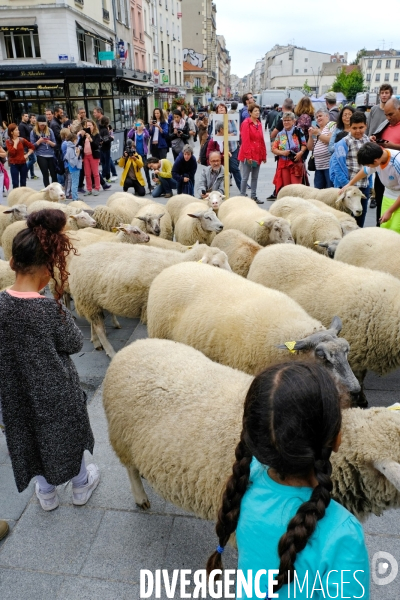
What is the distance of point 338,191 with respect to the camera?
21.7 ft

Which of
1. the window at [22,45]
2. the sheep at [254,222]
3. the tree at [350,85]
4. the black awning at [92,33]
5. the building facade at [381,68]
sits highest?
the building facade at [381,68]

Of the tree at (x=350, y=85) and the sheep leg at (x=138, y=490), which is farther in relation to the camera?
the tree at (x=350, y=85)

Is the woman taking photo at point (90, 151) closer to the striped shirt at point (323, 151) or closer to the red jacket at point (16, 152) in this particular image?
the red jacket at point (16, 152)

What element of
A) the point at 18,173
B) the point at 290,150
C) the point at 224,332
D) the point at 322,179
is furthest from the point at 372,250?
the point at 18,173

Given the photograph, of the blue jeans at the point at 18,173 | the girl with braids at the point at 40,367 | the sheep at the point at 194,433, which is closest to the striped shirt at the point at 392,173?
the sheep at the point at 194,433

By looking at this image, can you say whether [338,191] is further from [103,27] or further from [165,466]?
[103,27]

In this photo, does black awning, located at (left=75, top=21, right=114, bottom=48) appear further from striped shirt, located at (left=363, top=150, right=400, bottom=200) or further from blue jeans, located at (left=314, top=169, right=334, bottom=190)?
striped shirt, located at (left=363, top=150, right=400, bottom=200)

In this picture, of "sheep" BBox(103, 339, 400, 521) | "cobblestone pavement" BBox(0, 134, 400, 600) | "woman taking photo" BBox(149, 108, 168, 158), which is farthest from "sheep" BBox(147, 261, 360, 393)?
"woman taking photo" BBox(149, 108, 168, 158)

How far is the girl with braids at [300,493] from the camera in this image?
1.03 m

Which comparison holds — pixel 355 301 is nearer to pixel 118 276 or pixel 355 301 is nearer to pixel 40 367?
pixel 118 276

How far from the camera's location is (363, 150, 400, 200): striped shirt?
4234mm

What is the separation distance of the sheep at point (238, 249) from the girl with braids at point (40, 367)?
111 inches

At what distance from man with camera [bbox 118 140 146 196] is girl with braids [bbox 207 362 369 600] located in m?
9.78

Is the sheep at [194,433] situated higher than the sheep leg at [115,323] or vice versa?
the sheep at [194,433]
